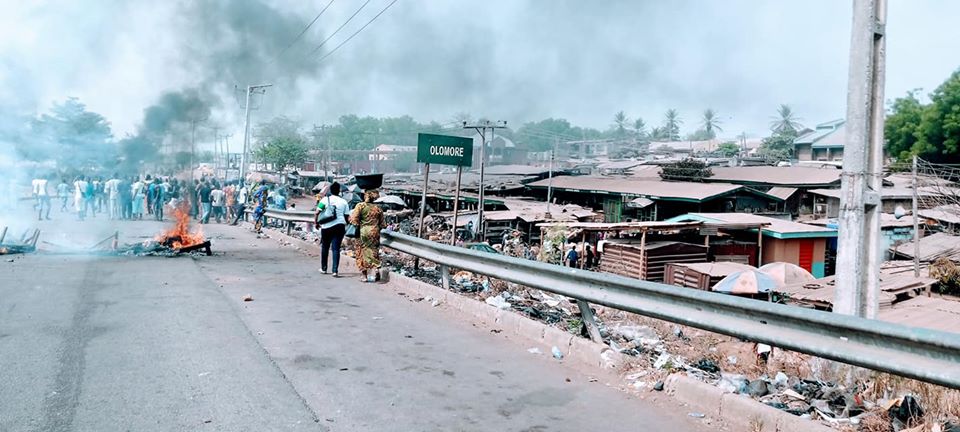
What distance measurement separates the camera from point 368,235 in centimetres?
1071

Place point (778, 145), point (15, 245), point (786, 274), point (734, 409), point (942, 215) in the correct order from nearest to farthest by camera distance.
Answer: point (734, 409) → point (15, 245) → point (786, 274) → point (942, 215) → point (778, 145)

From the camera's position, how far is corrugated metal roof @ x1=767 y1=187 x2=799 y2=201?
91.7 feet

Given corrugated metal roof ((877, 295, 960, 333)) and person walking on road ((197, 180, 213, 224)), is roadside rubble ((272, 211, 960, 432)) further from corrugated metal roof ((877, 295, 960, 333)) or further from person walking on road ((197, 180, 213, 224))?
person walking on road ((197, 180, 213, 224))

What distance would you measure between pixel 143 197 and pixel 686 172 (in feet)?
74.1

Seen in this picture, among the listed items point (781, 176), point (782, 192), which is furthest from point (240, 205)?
point (781, 176)

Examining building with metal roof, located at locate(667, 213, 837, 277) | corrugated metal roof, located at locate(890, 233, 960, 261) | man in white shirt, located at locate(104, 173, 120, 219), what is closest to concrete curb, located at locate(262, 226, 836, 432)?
building with metal roof, located at locate(667, 213, 837, 277)

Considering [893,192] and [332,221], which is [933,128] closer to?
[893,192]

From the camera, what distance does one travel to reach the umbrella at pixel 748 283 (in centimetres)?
1648

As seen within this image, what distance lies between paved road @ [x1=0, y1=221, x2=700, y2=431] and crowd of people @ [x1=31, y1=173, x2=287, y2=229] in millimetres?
15032

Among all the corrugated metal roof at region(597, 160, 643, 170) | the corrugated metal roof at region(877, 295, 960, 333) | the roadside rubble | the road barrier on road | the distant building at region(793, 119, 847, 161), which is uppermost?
the distant building at region(793, 119, 847, 161)

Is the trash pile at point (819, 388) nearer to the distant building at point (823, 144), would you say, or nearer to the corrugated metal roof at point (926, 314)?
the corrugated metal roof at point (926, 314)

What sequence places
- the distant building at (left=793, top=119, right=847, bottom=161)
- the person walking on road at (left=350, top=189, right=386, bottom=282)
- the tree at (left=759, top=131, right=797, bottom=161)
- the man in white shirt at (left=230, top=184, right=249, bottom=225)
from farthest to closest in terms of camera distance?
1. the tree at (left=759, top=131, right=797, bottom=161)
2. the distant building at (left=793, top=119, right=847, bottom=161)
3. the man in white shirt at (left=230, top=184, right=249, bottom=225)
4. the person walking on road at (left=350, top=189, right=386, bottom=282)

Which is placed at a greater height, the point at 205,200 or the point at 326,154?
the point at 326,154

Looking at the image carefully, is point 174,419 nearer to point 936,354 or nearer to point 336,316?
point 336,316
